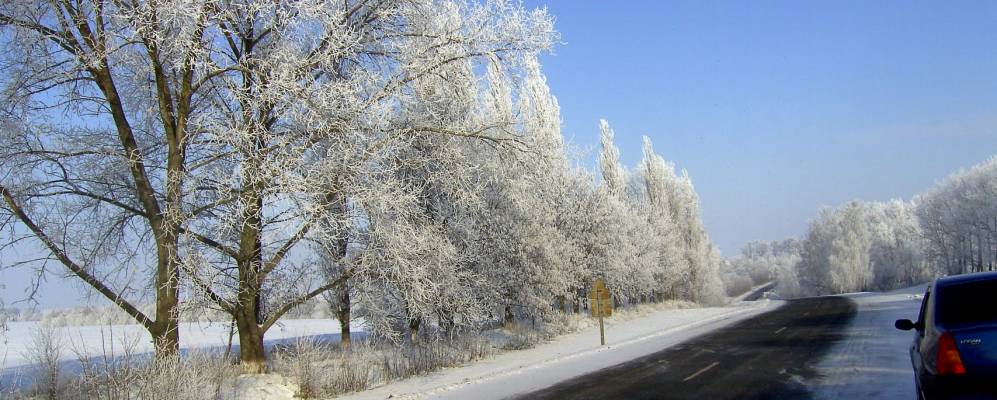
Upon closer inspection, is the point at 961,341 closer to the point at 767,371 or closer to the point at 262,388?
the point at 767,371

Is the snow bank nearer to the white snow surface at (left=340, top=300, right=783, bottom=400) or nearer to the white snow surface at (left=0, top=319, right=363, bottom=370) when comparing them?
the white snow surface at (left=0, top=319, right=363, bottom=370)

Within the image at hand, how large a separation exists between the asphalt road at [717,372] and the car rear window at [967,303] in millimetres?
4062

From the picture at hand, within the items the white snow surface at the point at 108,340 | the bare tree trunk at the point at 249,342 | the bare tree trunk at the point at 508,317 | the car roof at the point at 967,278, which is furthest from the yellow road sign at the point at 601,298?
the car roof at the point at 967,278

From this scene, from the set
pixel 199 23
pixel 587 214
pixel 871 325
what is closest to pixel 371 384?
pixel 199 23

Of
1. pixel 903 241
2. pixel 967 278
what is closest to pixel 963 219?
pixel 903 241

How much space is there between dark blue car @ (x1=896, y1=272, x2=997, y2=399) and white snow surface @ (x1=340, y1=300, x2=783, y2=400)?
686 cm

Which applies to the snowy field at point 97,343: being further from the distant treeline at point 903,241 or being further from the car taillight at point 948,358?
the distant treeline at point 903,241

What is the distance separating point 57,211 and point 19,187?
77cm

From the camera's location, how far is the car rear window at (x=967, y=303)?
6.06m

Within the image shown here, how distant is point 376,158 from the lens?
40.7 feet

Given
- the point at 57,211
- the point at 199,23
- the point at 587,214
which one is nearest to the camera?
the point at 199,23

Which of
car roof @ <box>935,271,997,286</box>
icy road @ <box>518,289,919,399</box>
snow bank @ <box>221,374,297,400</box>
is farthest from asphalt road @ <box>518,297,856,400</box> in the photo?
snow bank @ <box>221,374,297,400</box>

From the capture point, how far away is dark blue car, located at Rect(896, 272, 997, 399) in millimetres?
5539

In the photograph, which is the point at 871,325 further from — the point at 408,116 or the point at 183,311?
the point at 183,311
